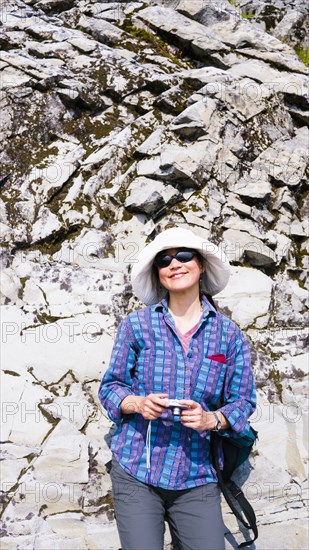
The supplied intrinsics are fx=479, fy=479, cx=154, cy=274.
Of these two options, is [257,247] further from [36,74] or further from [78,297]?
[36,74]

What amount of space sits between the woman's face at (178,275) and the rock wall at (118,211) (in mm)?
2653

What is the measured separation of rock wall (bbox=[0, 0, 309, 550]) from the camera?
5.71 meters

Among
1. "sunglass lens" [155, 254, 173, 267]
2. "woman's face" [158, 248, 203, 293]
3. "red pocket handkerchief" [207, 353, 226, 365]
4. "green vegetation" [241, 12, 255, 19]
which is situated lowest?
"red pocket handkerchief" [207, 353, 226, 365]

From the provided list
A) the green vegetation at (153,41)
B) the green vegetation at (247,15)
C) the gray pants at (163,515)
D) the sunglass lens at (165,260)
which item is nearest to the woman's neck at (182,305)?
the sunglass lens at (165,260)

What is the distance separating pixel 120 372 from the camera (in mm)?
4164

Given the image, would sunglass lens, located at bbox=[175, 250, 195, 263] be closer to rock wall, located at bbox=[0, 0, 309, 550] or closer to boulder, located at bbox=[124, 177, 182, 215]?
rock wall, located at bbox=[0, 0, 309, 550]

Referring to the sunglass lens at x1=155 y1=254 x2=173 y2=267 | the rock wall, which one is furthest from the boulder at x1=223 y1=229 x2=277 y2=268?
the sunglass lens at x1=155 y1=254 x2=173 y2=267

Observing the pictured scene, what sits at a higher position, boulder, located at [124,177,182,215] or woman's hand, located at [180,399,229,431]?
boulder, located at [124,177,182,215]

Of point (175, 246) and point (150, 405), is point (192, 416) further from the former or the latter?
point (175, 246)

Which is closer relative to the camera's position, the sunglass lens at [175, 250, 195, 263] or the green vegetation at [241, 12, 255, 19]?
the sunglass lens at [175, 250, 195, 263]

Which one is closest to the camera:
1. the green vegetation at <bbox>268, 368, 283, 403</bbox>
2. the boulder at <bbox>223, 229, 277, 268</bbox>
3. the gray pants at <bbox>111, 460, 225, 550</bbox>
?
the gray pants at <bbox>111, 460, 225, 550</bbox>

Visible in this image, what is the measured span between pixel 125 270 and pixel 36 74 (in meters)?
4.52

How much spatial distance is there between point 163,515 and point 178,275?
2.03 m

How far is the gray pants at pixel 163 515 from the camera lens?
151 inches
